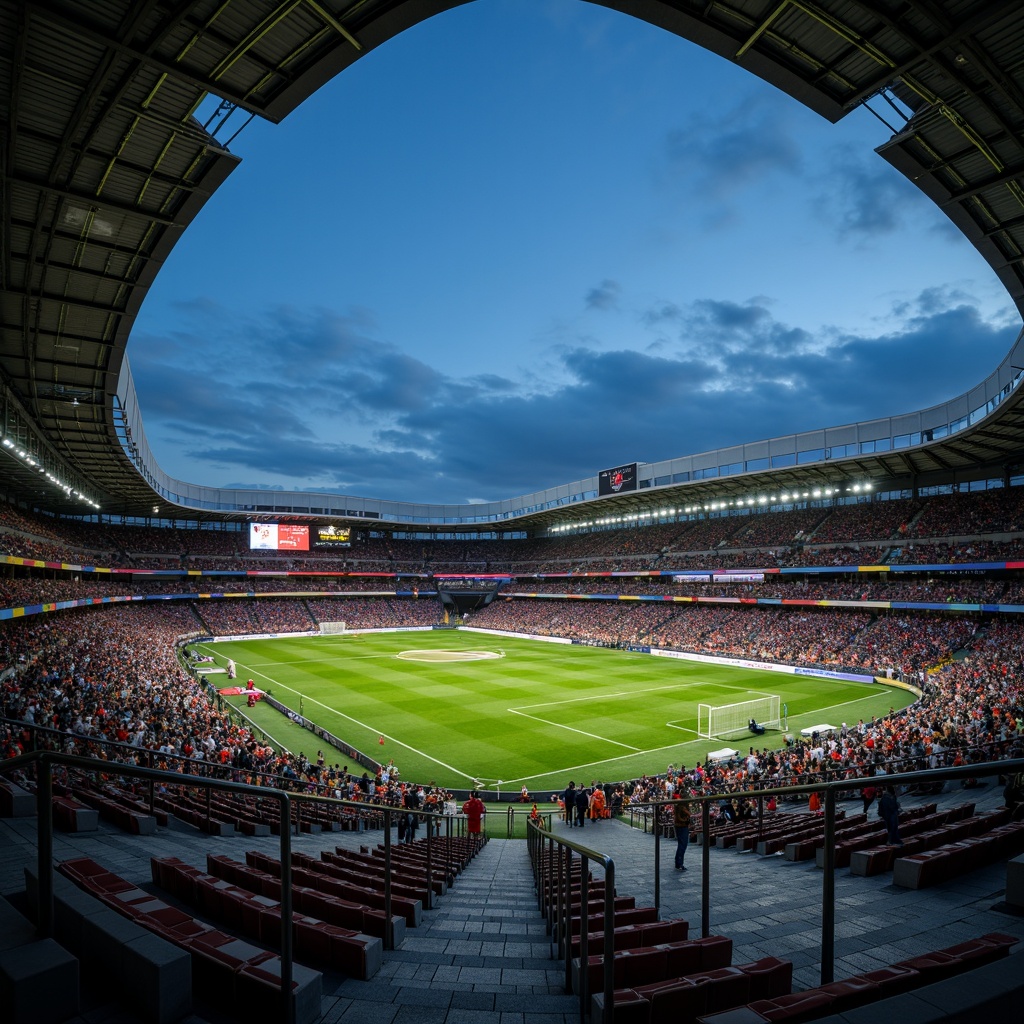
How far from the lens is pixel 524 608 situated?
86750mm

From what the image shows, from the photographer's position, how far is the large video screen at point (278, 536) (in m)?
71.7

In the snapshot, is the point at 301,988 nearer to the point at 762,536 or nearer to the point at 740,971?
the point at 740,971

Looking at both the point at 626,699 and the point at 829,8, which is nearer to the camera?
the point at 829,8

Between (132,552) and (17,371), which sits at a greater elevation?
(17,371)

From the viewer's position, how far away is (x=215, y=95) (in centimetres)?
1217

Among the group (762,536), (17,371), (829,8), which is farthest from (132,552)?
(829,8)

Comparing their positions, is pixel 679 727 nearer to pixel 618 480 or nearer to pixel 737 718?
pixel 737 718

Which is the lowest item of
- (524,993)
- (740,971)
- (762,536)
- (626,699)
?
(626,699)

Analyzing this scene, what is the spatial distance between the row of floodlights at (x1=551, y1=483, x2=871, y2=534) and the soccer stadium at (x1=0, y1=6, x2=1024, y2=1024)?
42.6 inches

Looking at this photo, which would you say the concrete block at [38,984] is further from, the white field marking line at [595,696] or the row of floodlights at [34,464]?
the white field marking line at [595,696]

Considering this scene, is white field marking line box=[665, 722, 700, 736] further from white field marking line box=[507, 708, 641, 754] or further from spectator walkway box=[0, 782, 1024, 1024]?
spectator walkway box=[0, 782, 1024, 1024]

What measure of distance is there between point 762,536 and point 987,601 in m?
24.3

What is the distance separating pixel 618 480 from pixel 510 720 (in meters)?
42.5

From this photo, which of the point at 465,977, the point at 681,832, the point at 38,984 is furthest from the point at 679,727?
the point at 38,984
